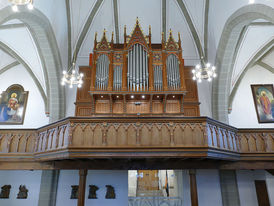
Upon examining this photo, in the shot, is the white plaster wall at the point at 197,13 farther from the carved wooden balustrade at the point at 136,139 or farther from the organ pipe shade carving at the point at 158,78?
the carved wooden balustrade at the point at 136,139

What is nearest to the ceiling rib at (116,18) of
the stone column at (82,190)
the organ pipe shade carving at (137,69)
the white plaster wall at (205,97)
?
the organ pipe shade carving at (137,69)

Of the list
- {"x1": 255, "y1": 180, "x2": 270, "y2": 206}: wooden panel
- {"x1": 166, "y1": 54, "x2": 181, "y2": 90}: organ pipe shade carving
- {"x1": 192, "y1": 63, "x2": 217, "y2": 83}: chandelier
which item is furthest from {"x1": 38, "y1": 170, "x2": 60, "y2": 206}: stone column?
{"x1": 255, "y1": 180, "x2": 270, "y2": 206}: wooden panel

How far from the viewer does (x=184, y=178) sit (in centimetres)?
1212

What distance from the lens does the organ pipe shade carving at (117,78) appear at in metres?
11.6

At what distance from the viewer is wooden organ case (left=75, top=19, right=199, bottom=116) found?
1161 centimetres

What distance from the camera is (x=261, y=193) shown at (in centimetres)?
1191

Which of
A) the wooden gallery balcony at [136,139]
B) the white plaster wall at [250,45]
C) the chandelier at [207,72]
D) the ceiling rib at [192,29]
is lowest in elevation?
the wooden gallery balcony at [136,139]

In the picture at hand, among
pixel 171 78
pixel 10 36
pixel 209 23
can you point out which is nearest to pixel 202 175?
pixel 171 78

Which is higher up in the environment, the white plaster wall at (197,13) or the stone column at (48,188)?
the white plaster wall at (197,13)

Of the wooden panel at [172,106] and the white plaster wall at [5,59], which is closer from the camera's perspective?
the wooden panel at [172,106]

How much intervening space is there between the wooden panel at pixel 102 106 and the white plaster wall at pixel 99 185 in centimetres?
335

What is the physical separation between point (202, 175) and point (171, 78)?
5.51 metres

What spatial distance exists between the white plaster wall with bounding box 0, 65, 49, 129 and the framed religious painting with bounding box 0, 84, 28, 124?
0.24 meters

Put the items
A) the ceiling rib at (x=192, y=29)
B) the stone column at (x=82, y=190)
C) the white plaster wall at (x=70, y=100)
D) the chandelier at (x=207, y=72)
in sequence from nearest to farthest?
the stone column at (x=82, y=190) < the chandelier at (x=207, y=72) < the white plaster wall at (x=70, y=100) < the ceiling rib at (x=192, y=29)
